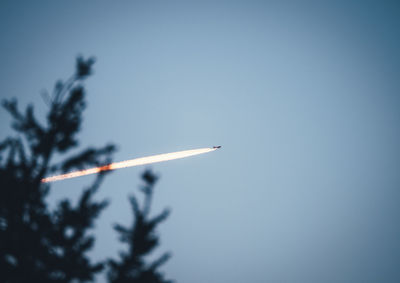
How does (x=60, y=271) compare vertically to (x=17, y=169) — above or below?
below

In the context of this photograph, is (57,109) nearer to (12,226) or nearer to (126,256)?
(12,226)

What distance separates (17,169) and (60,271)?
201 centimetres

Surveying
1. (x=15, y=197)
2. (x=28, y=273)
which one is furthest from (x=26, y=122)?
(x=28, y=273)

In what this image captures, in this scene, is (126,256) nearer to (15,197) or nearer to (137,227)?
(137,227)

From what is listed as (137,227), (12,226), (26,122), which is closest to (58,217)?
(12,226)

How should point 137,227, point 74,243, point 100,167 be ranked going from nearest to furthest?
point 137,227, point 74,243, point 100,167

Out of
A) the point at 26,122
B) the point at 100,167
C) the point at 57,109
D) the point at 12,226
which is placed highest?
the point at 57,109

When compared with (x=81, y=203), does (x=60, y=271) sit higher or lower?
lower

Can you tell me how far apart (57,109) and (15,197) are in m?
1.84

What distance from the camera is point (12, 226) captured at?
12.0 ft

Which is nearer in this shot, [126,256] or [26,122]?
[126,256]

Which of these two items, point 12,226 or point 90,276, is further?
point 90,276

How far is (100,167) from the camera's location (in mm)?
4184

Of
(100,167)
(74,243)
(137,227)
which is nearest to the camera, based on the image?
(137,227)
